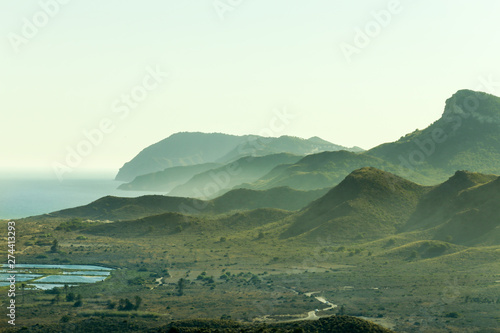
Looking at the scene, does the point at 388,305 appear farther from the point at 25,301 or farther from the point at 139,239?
the point at 139,239

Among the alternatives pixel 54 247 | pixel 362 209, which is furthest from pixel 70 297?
pixel 362 209

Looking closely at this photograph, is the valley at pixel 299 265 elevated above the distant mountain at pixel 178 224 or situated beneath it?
situated beneath

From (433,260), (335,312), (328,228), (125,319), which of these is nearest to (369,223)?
(328,228)

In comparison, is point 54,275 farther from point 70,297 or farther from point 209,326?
point 209,326

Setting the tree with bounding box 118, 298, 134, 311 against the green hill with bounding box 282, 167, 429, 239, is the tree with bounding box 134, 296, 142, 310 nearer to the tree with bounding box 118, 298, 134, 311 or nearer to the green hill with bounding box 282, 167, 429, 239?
the tree with bounding box 118, 298, 134, 311

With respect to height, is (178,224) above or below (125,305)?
above

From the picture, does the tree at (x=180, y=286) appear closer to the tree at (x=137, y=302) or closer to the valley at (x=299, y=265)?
the valley at (x=299, y=265)

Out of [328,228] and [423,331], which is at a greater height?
[328,228]

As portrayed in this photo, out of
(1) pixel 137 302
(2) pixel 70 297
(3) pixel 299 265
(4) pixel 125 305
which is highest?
(3) pixel 299 265

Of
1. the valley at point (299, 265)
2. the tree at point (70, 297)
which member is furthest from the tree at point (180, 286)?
the tree at point (70, 297)
